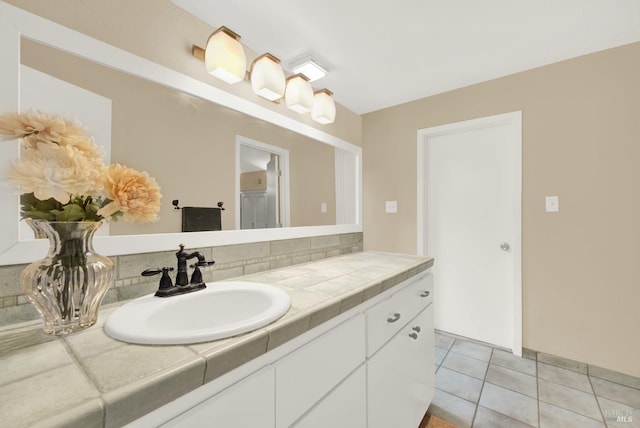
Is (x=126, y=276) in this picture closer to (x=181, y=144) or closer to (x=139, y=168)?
(x=139, y=168)

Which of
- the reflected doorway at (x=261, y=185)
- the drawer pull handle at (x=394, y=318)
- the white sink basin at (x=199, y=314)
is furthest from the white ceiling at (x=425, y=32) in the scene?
the drawer pull handle at (x=394, y=318)

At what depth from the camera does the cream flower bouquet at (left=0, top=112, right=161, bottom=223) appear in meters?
0.54

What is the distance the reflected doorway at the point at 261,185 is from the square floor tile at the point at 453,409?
54.5 inches

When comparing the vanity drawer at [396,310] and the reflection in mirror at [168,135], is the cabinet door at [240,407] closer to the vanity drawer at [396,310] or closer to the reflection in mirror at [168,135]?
the vanity drawer at [396,310]

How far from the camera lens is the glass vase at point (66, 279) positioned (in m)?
0.62

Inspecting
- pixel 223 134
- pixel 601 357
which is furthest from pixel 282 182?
pixel 601 357

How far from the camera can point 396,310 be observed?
1.16 meters

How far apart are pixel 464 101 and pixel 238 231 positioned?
6.94 feet

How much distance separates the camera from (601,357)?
1725mm

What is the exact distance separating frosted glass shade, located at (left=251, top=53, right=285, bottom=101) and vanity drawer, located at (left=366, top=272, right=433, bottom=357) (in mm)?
1177

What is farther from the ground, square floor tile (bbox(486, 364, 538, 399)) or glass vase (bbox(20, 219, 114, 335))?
glass vase (bbox(20, 219, 114, 335))

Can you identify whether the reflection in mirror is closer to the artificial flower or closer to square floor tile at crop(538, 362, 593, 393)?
the artificial flower

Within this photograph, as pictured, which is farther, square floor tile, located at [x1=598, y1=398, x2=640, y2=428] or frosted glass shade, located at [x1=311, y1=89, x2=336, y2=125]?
frosted glass shade, located at [x1=311, y1=89, x2=336, y2=125]

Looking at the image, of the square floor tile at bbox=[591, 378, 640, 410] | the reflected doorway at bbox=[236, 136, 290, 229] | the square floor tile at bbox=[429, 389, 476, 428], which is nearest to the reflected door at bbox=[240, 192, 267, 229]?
the reflected doorway at bbox=[236, 136, 290, 229]
